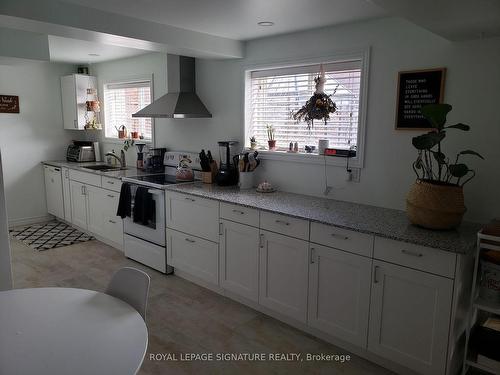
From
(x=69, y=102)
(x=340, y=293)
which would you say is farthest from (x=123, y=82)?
(x=340, y=293)

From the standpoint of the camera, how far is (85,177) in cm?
496

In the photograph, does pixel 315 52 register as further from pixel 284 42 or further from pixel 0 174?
pixel 0 174

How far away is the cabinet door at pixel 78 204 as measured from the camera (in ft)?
16.7

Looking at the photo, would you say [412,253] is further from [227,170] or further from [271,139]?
[227,170]

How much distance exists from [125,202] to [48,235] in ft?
6.04

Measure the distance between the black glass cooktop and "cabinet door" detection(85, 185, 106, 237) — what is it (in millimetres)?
681

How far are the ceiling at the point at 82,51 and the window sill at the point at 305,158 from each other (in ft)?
7.23

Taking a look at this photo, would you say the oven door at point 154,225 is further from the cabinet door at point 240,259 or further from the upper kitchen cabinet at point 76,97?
the upper kitchen cabinet at point 76,97

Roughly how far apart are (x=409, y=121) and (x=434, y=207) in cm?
77

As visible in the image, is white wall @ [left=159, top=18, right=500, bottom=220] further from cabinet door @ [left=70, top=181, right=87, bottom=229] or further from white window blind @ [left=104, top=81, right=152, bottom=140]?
cabinet door @ [left=70, top=181, right=87, bottom=229]

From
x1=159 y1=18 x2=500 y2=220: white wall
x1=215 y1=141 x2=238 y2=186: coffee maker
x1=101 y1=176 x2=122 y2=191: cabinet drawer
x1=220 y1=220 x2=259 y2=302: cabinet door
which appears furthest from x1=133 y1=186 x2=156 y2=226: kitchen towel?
x1=159 y1=18 x2=500 y2=220: white wall

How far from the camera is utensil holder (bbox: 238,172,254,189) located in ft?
12.3

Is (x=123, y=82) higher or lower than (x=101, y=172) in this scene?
higher

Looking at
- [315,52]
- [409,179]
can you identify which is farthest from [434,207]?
[315,52]
